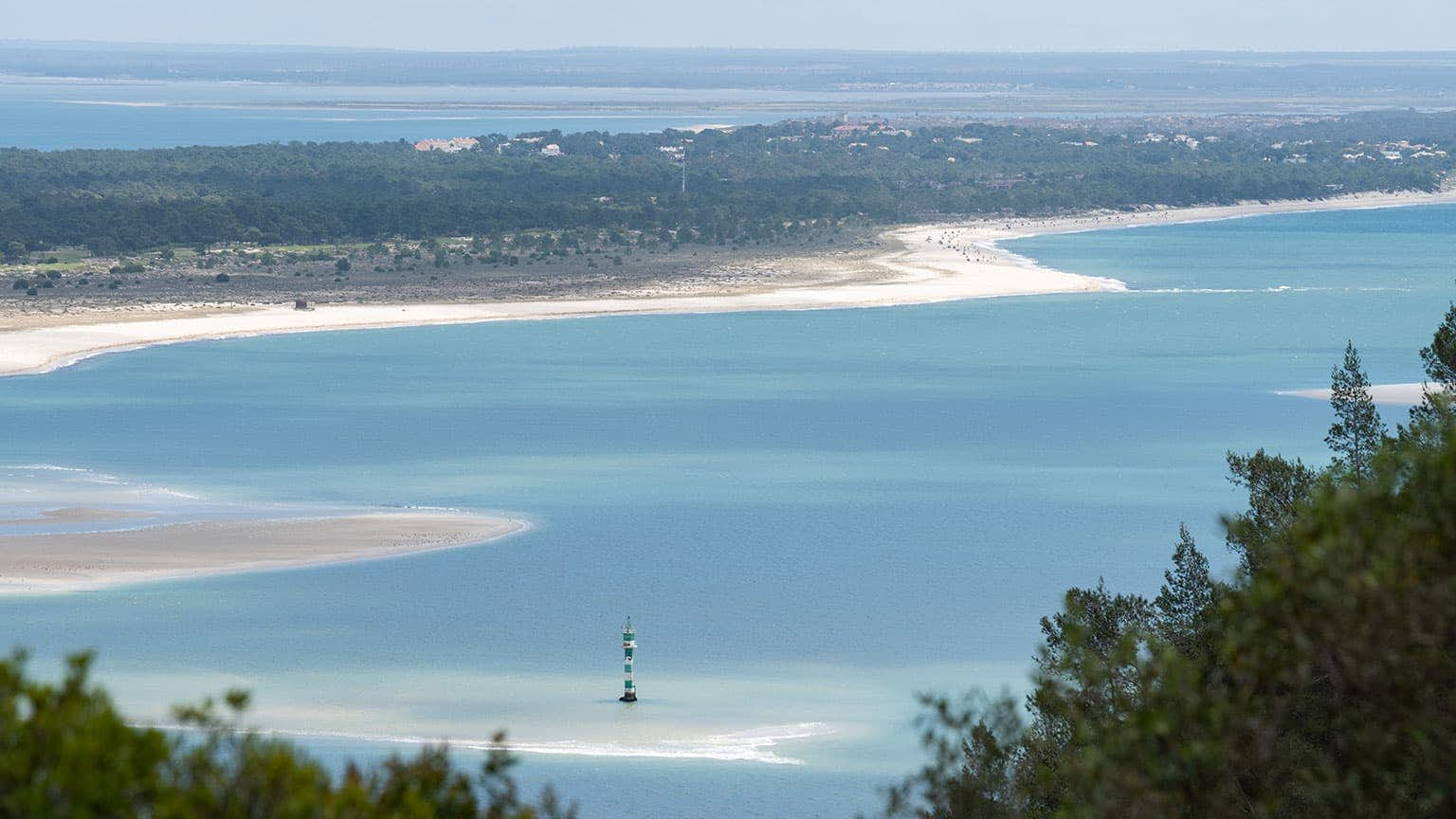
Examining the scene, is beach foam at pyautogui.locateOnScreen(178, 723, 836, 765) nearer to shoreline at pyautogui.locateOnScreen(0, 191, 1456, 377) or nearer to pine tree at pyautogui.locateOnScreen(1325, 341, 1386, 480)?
pine tree at pyautogui.locateOnScreen(1325, 341, 1386, 480)

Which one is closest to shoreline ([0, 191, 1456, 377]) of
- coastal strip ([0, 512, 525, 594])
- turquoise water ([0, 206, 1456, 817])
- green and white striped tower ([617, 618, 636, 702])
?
turquoise water ([0, 206, 1456, 817])

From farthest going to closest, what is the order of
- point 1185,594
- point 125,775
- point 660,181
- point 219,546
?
1. point 660,181
2. point 219,546
3. point 1185,594
4. point 125,775

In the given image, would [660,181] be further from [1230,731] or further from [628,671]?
[1230,731]

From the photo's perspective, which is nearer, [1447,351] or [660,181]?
[1447,351]

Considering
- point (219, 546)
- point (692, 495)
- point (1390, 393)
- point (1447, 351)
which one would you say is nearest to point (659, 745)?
point (1447, 351)

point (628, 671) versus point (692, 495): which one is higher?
point (692, 495)

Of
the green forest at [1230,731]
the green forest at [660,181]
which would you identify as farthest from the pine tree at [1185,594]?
the green forest at [660,181]

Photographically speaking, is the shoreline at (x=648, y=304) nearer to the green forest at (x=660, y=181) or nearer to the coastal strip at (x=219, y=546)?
the green forest at (x=660, y=181)
